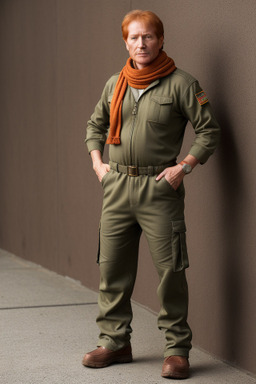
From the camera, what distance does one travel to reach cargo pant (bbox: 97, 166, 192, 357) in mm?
3434

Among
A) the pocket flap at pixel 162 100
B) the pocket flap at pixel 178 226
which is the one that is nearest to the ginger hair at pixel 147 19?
the pocket flap at pixel 162 100

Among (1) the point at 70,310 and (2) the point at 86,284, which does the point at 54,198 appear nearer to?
(2) the point at 86,284

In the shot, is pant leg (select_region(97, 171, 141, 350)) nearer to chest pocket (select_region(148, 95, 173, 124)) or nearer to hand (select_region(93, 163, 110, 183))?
hand (select_region(93, 163, 110, 183))

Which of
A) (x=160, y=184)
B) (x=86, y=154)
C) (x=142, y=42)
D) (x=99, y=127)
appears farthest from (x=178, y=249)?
(x=86, y=154)

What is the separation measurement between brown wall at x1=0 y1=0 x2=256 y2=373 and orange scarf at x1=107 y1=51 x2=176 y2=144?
1.15 ft

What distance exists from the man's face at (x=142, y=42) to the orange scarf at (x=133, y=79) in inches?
1.7

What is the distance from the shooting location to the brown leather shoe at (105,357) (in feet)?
11.8

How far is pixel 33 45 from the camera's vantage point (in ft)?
22.0

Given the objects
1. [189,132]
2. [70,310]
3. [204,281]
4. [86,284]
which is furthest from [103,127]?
[86,284]

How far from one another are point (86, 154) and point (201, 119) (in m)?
2.28

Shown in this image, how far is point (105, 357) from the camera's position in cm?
362

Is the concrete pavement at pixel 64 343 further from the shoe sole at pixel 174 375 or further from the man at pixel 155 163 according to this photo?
the man at pixel 155 163

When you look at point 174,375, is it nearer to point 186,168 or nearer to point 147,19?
point 186,168

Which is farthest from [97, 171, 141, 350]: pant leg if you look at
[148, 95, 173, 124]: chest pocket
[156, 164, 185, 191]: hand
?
[148, 95, 173, 124]: chest pocket
